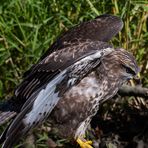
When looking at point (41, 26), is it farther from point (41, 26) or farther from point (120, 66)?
point (120, 66)

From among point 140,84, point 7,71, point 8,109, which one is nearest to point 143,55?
point 140,84

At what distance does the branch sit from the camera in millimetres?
5926

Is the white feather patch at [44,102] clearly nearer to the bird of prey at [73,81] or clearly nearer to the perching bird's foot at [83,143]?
the bird of prey at [73,81]

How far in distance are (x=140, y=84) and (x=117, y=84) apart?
73cm

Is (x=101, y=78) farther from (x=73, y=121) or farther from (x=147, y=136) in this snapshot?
(x=147, y=136)

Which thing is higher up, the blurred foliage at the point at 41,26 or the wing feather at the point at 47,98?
the wing feather at the point at 47,98

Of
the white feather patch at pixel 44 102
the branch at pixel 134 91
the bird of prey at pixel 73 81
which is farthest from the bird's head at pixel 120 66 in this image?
the white feather patch at pixel 44 102

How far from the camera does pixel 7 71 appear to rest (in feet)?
20.1

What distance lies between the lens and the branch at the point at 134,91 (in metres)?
5.93

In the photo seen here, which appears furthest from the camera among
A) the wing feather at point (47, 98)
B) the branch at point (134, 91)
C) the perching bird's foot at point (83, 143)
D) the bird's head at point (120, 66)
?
the branch at point (134, 91)

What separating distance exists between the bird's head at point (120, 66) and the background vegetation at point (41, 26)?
1.75ft

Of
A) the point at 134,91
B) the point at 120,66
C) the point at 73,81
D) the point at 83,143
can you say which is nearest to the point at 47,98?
the point at 73,81

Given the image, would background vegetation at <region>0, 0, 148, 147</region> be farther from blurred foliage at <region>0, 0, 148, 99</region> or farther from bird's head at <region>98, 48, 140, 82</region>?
bird's head at <region>98, 48, 140, 82</region>

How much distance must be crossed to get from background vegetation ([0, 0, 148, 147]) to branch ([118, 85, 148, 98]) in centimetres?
25
